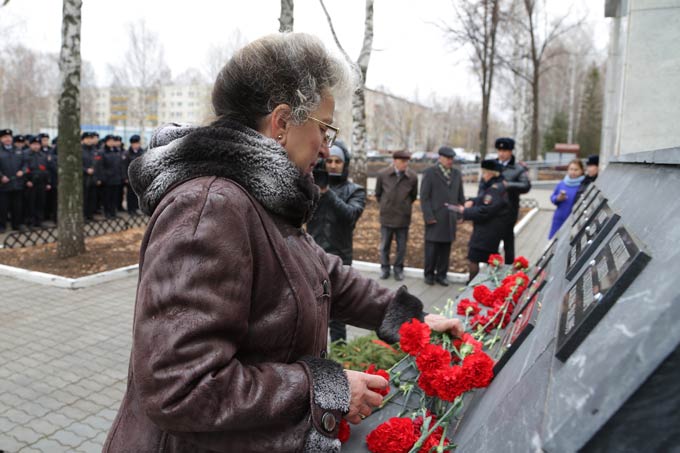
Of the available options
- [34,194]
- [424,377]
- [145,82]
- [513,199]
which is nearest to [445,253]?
[513,199]

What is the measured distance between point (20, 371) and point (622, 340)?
15.7ft

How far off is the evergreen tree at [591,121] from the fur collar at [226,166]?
39.4 metres

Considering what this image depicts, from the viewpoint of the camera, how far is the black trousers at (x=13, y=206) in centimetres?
1115

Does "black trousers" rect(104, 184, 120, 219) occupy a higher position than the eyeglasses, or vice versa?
the eyeglasses

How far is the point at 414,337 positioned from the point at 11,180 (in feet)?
37.9

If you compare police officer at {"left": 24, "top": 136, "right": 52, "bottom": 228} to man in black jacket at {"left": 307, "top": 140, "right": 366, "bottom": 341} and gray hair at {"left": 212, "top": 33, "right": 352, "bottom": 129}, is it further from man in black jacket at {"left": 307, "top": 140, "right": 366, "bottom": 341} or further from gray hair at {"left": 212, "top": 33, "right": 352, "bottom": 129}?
gray hair at {"left": 212, "top": 33, "right": 352, "bottom": 129}

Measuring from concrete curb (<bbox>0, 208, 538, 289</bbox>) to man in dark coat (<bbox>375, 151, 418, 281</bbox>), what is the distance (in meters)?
0.35

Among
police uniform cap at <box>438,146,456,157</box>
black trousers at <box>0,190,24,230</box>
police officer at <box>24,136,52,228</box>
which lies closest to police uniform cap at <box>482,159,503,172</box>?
police uniform cap at <box>438,146,456,157</box>

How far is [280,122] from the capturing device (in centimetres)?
134

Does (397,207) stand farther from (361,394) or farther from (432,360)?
(361,394)

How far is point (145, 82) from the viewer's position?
39.0 m

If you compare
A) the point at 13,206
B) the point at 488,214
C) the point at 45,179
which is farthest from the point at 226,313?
the point at 45,179

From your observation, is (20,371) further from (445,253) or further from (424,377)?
(445,253)

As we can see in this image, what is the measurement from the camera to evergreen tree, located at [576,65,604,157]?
37.7 meters
